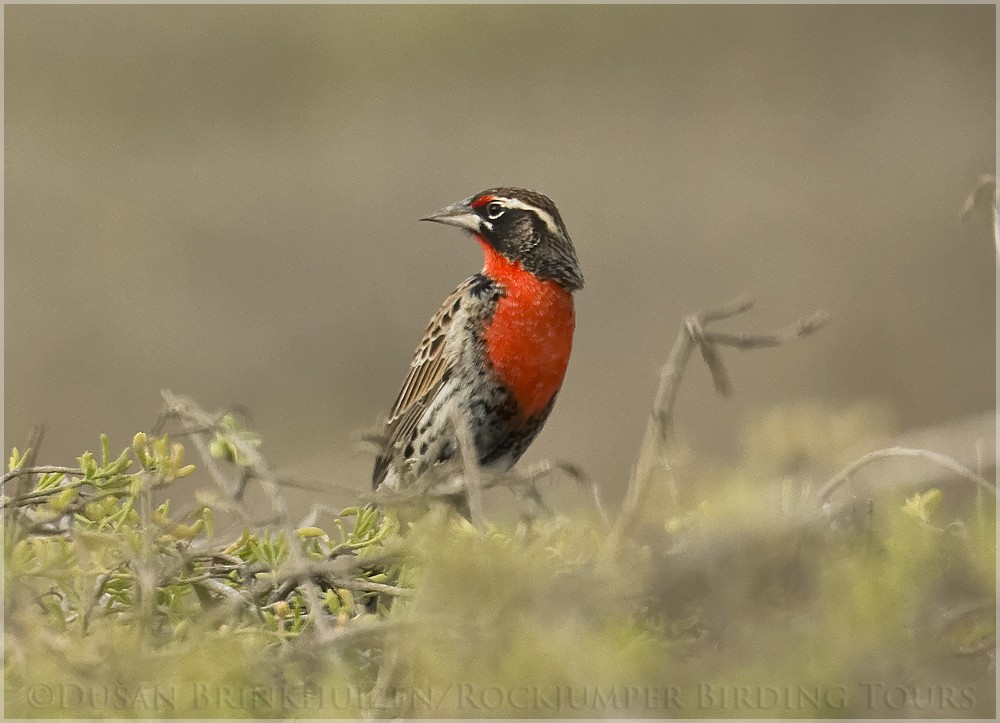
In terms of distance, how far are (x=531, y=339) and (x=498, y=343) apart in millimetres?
106

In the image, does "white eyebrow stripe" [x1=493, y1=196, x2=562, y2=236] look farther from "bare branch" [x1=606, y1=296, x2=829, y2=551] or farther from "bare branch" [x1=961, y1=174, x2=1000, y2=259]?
"bare branch" [x1=606, y1=296, x2=829, y2=551]

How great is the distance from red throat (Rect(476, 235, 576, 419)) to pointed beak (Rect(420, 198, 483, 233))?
0.86 ft

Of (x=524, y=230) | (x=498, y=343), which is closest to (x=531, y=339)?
(x=498, y=343)

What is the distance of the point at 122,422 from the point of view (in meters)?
9.22

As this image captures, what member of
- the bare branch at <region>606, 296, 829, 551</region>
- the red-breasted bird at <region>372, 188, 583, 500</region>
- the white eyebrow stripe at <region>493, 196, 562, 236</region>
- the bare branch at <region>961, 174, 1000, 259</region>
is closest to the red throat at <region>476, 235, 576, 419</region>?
the red-breasted bird at <region>372, 188, 583, 500</region>

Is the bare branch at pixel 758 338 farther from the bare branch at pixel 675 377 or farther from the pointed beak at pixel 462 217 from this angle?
the pointed beak at pixel 462 217

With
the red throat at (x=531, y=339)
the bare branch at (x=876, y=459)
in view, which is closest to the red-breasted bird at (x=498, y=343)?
the red throat at (x=531, y=339)

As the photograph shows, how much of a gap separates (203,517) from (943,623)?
3.60 ft

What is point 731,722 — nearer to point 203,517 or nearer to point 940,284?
point 203,517

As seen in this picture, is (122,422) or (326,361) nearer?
(122,422)

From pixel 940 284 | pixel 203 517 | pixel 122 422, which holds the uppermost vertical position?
pixel 203 517

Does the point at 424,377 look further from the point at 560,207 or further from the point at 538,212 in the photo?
the point at 560,207

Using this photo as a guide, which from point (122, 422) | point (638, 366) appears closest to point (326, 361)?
point (122, 422)

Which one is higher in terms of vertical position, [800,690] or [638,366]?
[800,690]
